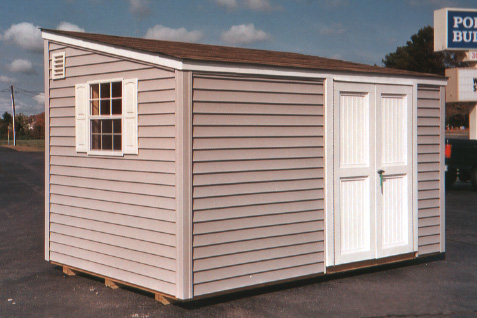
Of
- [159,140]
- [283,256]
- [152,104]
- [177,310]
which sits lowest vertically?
[177,310]

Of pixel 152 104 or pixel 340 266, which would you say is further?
pixel 340 266

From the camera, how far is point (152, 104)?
21.2ft

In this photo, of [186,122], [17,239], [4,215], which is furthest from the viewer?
[4,215]

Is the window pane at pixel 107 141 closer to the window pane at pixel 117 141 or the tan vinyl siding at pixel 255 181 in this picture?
the window pane at pixel 117 141

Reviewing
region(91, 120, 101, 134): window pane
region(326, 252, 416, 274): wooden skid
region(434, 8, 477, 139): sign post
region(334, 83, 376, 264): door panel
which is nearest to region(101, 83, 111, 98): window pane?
region(91, 120, 101, 134): window pane

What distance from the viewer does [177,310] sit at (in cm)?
619

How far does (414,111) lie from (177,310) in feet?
14.0

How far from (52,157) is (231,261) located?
123 inches

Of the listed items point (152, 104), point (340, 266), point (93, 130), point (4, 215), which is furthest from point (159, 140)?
point (4, 215)

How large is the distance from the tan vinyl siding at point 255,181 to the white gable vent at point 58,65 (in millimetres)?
2477

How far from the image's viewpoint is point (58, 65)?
7.86 metres

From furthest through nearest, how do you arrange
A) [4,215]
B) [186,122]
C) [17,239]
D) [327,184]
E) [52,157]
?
1. [4,215]
2. [17,239]
3. [52,157]
4. [327,184]
5. [186,122]

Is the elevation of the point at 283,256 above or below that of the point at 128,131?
below

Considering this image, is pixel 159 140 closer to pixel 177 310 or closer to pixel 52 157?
pixel 177 310
